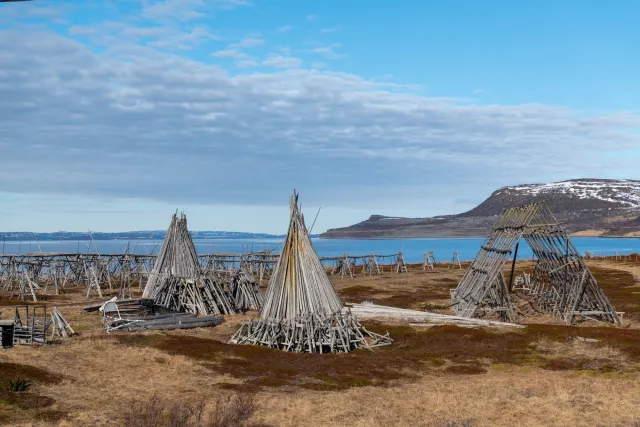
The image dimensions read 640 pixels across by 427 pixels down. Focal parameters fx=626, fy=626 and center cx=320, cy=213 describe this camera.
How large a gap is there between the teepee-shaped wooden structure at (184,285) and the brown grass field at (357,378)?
19.4 feet

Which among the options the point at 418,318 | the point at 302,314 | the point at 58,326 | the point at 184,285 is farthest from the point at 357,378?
the point at 184,285

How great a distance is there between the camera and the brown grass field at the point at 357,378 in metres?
16.6

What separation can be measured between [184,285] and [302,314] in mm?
13838

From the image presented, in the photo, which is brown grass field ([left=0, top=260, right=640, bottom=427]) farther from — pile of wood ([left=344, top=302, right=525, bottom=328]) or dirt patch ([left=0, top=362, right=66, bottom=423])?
pile of wood ([left=344, top=302, right=525, bottom=328])

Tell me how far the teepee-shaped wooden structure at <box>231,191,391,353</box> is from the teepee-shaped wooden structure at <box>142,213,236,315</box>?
9.25 metres

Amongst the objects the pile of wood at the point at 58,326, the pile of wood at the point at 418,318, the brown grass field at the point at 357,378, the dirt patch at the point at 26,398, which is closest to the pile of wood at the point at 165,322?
the brown grass field at the point at 357,378

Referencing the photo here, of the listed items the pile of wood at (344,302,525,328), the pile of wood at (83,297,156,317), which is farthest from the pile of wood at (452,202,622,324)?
the pile of wood at (83,297,156,317)

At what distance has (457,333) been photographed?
1188 inches

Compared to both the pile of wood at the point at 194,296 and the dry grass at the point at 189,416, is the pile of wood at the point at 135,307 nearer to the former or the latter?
the pile of wood at the point at 194,296

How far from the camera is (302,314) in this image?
27797mm

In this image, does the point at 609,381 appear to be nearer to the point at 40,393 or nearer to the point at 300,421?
the point at 300,421

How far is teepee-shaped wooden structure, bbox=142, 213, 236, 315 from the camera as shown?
127 ft

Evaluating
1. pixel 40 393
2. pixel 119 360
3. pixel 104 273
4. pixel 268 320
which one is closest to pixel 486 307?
pixel 268 320

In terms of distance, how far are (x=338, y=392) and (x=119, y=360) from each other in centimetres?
893
